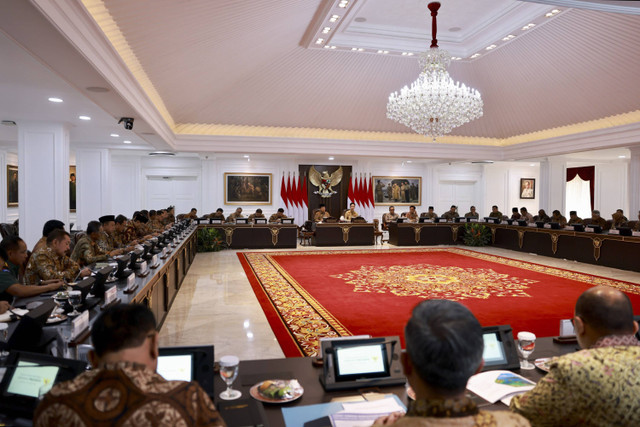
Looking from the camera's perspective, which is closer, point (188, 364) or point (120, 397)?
point (120, 397)

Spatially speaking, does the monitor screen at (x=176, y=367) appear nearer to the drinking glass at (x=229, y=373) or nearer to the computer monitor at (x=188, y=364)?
the computer monitor at (x=188, y=364)

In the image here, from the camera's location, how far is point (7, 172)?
508 inches

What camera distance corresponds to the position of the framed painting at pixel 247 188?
1509 cm

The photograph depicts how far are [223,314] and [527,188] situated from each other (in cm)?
1643

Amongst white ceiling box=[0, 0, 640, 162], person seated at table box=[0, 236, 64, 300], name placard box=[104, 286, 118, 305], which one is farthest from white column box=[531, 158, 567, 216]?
person seated at table box=[0, 236, 64, 300]

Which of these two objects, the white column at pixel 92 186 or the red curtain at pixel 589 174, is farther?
the red curtain at pixel 589 174

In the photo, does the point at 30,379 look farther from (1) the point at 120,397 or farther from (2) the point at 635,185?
(2) the point at 635,185

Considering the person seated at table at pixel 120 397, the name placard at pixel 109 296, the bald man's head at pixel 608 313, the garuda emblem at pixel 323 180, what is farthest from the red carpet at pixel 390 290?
the garuda emblem at pixel 323 180

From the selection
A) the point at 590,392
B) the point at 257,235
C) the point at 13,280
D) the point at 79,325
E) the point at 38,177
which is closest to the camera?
the point at 590,392

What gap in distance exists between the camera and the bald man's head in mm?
1416

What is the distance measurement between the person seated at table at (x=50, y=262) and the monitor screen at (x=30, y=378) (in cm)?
268

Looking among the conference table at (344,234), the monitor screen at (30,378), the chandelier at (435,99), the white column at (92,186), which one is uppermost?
the chandelier at (435,99)

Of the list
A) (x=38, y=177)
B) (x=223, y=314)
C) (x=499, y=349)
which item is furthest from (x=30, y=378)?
(x=38, y=177)

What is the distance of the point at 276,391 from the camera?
1.64 m
